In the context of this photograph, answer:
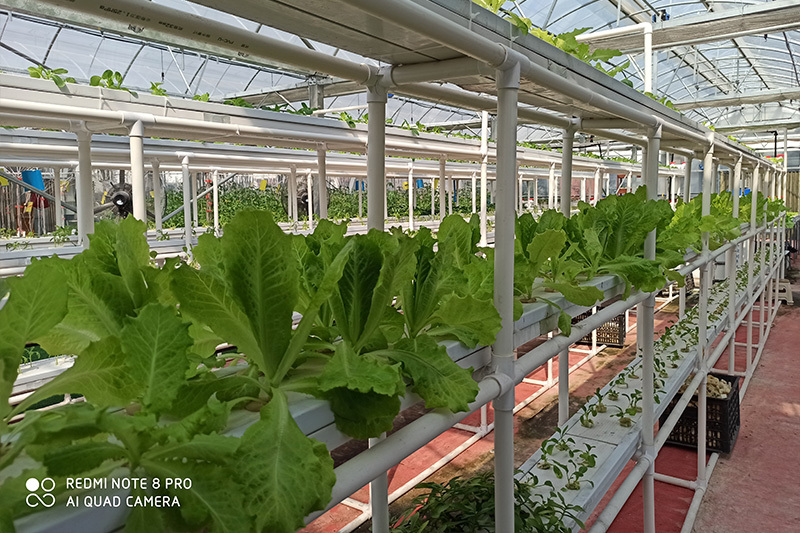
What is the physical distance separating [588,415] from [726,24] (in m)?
5.91

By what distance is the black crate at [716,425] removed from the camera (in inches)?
177

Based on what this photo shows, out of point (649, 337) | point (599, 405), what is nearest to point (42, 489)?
point (649, 337)

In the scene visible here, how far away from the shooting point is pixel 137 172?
88.9 inches

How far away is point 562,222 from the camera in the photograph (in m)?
1.89

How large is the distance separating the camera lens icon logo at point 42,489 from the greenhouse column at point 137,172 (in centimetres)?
180

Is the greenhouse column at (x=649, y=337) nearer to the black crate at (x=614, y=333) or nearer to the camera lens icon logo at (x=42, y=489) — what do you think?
the camera lens icon logo at (x=42, y=489)

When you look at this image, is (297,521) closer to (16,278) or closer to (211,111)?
(16,278)

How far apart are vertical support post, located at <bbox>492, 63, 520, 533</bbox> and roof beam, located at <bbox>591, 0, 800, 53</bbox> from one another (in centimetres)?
568

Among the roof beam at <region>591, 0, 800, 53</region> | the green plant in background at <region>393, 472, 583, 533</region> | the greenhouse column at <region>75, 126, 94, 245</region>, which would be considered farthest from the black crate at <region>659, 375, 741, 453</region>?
the greenhouse column at <region>75, 126, 94, 245</region>

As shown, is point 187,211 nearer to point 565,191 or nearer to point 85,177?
point 85,177

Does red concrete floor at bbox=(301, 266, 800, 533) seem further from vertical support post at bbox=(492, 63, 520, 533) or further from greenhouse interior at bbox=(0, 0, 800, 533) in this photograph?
vertical support post at bbox=(492, 63, 520, 533)

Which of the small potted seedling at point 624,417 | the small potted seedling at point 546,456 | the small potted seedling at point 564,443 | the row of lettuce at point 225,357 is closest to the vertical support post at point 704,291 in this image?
the small potted seedling at point 624,417

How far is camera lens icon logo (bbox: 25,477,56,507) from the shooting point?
0.48 meters

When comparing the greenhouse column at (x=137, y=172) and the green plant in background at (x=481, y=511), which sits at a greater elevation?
the greenhouse column at (x=137, y=172)
